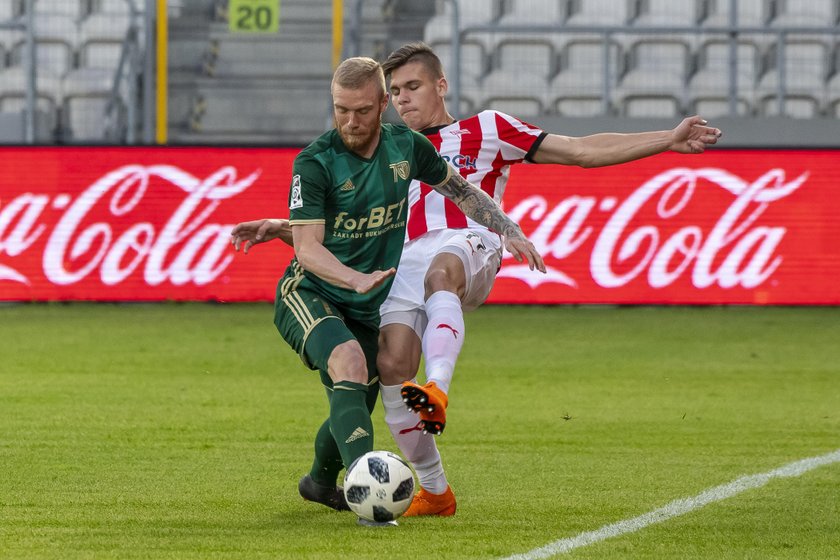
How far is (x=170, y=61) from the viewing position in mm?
16656

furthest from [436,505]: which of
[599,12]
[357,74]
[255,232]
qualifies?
[599,12]

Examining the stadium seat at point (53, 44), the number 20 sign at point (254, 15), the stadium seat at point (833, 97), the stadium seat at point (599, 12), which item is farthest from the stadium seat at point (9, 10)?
the stadium seat at point (833, 97)

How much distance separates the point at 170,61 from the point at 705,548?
12851 millimetres

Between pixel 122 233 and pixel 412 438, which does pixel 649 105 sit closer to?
pixel 122 233

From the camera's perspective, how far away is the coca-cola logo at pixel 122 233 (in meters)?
14.6

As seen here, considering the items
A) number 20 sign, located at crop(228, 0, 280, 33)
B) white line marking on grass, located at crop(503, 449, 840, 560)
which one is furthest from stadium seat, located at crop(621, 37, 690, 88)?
white line marking on grass, located at crop(503, 449, 840, 560)

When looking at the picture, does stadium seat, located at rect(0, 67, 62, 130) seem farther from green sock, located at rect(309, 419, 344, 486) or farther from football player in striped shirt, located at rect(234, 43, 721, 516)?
green sock, located at rect(309, 419, 344, 486)

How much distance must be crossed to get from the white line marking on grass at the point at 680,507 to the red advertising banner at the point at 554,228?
7.63 m

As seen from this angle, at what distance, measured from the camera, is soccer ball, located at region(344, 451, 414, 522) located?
195 inches

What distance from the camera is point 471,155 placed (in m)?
6.37

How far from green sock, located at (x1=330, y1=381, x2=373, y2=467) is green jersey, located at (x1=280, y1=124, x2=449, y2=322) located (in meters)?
0.41

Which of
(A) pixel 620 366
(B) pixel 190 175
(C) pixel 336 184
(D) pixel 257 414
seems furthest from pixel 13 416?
(B) pixel 190 175

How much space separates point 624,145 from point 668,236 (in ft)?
28.6

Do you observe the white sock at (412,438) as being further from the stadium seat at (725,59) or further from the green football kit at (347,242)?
the stadium seat at (725,59)
